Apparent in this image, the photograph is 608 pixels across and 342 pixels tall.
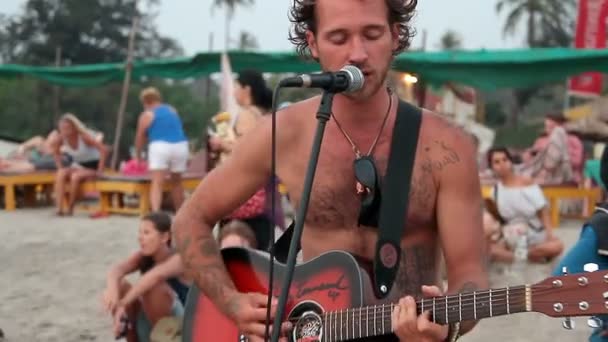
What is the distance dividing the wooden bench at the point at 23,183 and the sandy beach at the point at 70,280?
4.08ft

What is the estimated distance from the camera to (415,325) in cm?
224

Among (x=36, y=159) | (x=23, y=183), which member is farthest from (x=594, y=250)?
(x=36, y=159)

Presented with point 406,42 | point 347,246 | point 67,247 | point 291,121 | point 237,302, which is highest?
point 406,42

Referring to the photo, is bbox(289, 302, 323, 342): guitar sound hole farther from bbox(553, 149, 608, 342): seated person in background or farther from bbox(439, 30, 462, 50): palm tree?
bbox(439, 30, 462, 50): palm tree

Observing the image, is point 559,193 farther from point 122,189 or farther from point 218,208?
point 218,208

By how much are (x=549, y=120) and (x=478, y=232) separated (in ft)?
34.1

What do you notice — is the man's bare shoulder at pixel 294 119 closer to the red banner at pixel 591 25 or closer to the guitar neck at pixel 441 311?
the guitar neck at pixel 441 311

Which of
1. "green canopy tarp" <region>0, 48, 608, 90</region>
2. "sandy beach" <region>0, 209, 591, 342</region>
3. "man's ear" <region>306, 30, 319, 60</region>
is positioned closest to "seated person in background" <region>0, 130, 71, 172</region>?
"sandy beach" <region>0, 209, 591, 342</region>

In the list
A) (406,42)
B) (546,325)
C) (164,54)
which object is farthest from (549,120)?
(164,54)

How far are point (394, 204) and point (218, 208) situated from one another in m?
0.71

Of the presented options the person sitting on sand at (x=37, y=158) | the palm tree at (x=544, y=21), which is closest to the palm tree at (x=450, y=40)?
the palm tree at (x=544, y=21)

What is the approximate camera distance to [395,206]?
2520 millimetres

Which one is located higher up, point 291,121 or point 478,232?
point 291,121

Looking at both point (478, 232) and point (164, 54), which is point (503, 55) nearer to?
point (478, 232)
